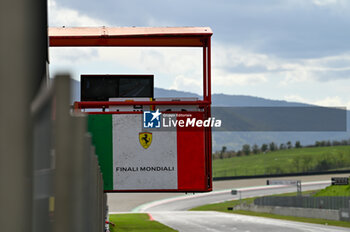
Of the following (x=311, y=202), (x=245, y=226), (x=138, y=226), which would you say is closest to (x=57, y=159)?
(x=138, y=226)

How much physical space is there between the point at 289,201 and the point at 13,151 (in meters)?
105

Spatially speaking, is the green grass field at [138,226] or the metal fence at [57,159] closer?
the metal fence at [57,159]

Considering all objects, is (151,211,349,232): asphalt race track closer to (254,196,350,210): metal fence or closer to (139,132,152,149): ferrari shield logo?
(254,196,350,210): metal fence

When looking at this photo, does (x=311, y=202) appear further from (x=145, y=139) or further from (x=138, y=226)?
(x=145, y=139)

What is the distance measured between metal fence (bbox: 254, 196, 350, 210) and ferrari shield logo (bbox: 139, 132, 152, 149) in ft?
213

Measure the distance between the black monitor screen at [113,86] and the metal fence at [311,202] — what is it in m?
64.7

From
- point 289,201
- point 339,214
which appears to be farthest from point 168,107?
point 289,201

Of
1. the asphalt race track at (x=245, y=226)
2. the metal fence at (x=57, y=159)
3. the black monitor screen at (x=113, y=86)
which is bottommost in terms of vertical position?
the asphalt race track at (x=245, y=226)

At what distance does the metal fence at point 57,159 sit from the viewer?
1976 mm

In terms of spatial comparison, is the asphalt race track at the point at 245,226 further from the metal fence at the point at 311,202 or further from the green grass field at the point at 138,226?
the metal fence at the point at 311,202

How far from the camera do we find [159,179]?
19.8 metres

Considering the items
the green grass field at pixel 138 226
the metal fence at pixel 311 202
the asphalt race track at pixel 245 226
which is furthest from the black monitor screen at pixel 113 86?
the metal fence at pixel 311 202

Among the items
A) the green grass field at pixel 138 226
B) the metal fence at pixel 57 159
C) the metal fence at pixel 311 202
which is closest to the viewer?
the metal fence at pixel 57 159

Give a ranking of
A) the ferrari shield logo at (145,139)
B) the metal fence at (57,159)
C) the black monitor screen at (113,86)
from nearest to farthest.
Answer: the metal fence at (57,159), the ferrari shield logo at (145,139), the black monitor screen at (113,86)
